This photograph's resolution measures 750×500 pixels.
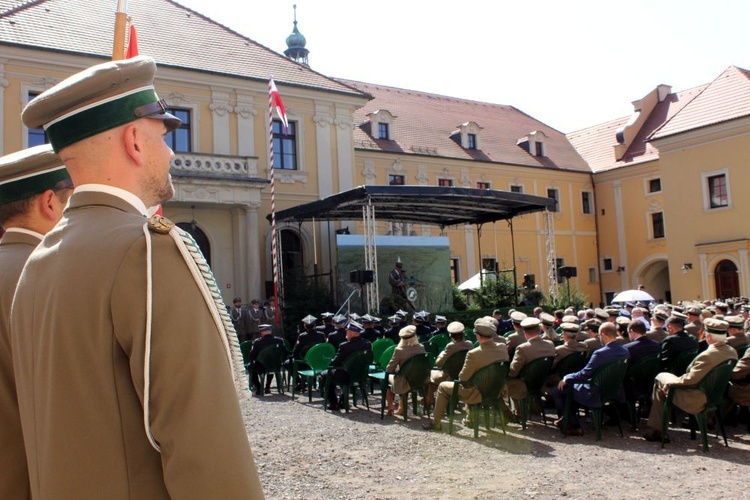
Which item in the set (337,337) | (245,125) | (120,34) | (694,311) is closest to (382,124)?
(245,125)

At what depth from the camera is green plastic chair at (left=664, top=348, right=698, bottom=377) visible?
9.03m

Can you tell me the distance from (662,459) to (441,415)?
2.77m

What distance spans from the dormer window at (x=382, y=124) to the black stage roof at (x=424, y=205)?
972 centimetres

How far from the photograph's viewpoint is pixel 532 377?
352 inches

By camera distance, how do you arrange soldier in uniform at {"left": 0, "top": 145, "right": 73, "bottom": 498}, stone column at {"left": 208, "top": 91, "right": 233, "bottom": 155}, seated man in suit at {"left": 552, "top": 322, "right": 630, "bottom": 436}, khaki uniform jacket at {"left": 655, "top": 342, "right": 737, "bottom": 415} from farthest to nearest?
stone column at {"left": 208, "top": 91, "right": 233, "bottom": 155}
seated man in suit at {"left": 552, "top": 322, "right": 630, "bottom": 436}
khaki uniform jacket at {"left": 655, "top": 342, "right": 737, "bottom": 415}
soldier in uniform at {"left": 0, "top": 145, "right": 73, "bottom": 498}

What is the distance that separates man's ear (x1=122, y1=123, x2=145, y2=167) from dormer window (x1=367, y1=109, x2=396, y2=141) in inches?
1295

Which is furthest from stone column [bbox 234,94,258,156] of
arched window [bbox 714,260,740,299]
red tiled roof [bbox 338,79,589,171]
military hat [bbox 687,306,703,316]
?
arched window [bbox 714,260,740,299]

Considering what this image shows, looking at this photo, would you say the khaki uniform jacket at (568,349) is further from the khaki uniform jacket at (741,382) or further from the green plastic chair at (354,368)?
the green plastic chair at (354,368)

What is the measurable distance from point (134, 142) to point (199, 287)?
43cm

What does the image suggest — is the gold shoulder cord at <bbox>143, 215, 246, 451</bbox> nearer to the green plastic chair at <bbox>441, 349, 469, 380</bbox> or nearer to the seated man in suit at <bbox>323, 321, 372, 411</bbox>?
the green plastic chair at <bbox>441, 349, 469, 380</bbox>

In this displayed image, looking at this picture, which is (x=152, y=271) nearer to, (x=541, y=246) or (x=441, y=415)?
(x=441, y=415)

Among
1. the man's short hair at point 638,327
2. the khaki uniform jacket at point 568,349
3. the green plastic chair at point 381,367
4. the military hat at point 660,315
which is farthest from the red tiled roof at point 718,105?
the khaki uniform jacket at point 568,349

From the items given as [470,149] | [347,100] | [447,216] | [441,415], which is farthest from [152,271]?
[470,149]

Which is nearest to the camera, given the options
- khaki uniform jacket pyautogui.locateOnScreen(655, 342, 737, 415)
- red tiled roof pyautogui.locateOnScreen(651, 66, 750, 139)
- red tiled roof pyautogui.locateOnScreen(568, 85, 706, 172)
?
khaki uniform jacket pyautogui.locateOnScreen(655, 342, 737, 415)
